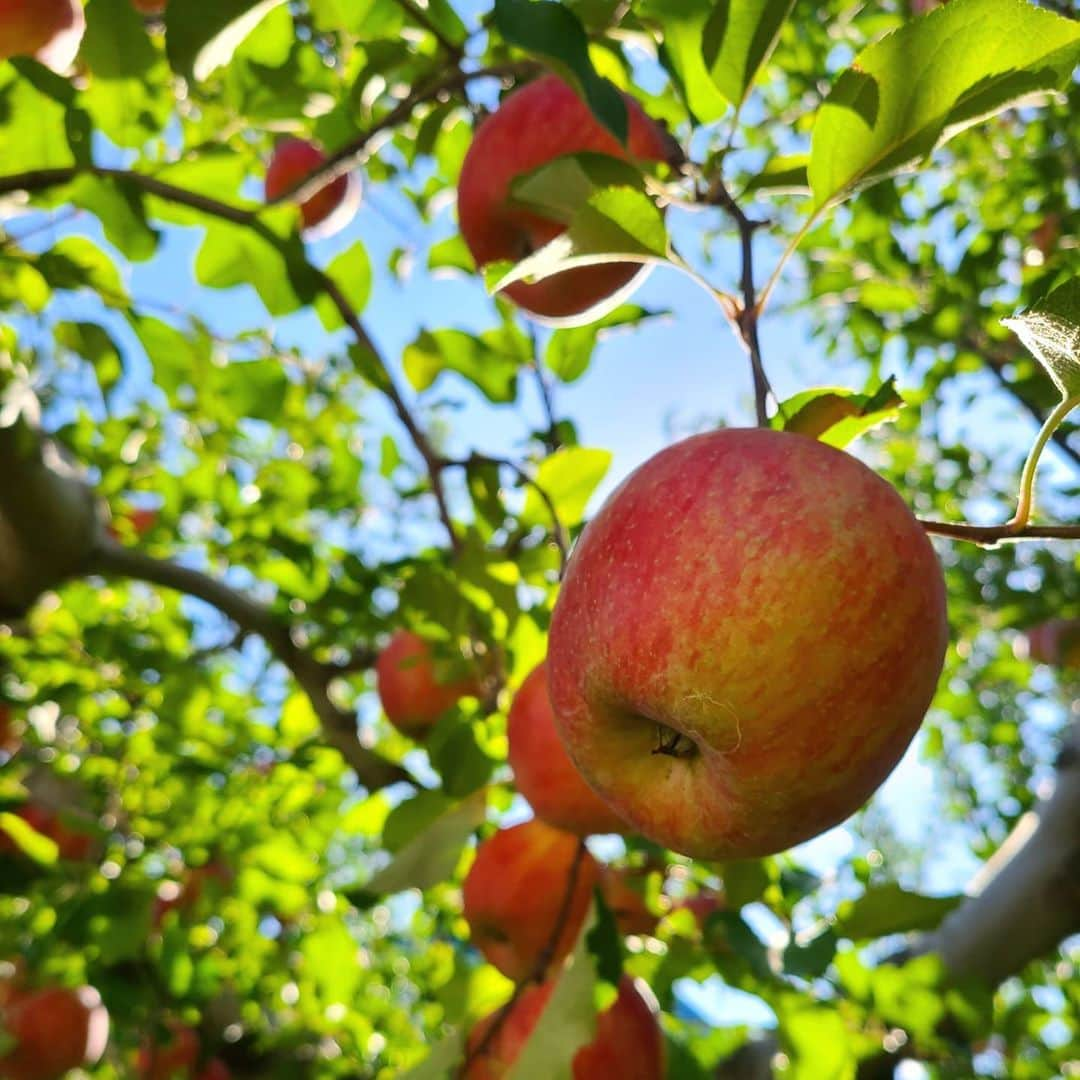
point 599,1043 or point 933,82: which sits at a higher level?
point 933,82

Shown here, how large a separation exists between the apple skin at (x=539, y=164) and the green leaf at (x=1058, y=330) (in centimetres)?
43

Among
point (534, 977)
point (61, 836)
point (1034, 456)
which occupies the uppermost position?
point (1034, 456)

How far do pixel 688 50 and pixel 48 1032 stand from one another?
221 centimetres

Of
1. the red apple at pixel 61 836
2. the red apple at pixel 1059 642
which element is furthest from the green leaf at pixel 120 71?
the red apple at pixel 1059 642

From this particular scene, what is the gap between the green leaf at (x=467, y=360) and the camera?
4.68 ft

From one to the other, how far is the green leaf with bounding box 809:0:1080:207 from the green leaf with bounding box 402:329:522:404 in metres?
0.72

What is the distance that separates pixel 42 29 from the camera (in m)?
1.21

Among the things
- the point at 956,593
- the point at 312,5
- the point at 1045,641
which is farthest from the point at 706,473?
the point at 1045,641

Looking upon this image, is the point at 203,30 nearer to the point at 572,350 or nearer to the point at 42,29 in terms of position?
the point at 42,29

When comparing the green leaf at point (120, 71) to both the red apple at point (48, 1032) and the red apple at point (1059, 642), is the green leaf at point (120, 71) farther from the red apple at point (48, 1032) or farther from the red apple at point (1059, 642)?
the red apple at point (1059, 642)

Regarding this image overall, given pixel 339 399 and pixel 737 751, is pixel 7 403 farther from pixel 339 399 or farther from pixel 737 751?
pixel 339 399

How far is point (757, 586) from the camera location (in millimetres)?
603

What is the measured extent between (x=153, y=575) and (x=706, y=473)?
5.67 feet

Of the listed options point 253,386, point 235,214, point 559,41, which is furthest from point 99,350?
point 559,41
